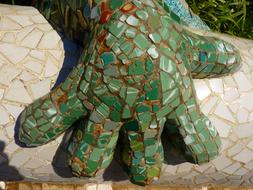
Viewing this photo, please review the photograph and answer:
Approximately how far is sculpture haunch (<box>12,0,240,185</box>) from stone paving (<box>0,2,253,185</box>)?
70mm

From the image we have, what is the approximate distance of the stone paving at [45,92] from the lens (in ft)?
4.79

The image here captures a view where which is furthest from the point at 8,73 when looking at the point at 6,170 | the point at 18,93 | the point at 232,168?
the point at 232,168

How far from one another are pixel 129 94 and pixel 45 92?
0.90 ft

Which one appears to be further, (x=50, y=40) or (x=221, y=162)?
(x=221, y=162)

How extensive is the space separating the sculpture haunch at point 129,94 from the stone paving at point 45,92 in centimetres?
7

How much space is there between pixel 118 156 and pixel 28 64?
0.37m

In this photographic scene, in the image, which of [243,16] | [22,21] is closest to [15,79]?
[22,21]

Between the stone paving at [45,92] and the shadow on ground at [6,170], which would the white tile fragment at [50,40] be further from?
the shadow on ground at [6,170]

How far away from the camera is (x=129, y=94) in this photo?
130 cm

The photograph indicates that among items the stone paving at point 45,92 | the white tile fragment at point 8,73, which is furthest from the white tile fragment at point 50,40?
the white tile fragment at point 8,73

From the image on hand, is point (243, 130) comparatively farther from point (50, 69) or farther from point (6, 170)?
point (6, 170)

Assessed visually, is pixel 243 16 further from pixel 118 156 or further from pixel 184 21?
pixel 118 156

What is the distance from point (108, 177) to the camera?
5.34ft

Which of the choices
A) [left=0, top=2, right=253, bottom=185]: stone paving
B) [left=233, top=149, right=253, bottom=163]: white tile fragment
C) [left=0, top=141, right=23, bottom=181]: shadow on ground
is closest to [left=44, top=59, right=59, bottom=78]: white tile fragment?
[left=0, top=2, right=253, bottom=185]: stone paving
